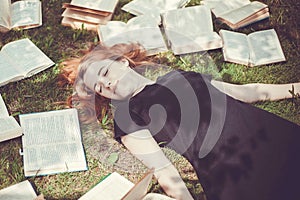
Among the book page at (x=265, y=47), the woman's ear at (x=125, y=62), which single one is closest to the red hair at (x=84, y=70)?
the woman's ear at (x=125, y=62)

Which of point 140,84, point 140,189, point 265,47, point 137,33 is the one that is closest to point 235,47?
point 265,47

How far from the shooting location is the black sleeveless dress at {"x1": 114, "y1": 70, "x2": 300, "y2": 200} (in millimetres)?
2902

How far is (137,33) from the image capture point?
4293 millimetres

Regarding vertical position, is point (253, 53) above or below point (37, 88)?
above

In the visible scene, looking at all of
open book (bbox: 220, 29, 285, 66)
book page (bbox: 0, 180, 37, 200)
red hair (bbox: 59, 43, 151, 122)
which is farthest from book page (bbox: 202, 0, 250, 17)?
book page (bbox: 0, 180, 37, 200)

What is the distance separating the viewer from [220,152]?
3.01 meters

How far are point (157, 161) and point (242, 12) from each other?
1728mm

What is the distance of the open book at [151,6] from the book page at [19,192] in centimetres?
184

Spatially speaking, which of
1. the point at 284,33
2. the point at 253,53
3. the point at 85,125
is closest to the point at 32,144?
the point at 85,125

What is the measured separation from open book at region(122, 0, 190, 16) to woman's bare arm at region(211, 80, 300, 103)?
1075 mm

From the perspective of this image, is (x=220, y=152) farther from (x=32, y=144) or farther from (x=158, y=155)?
(x=32, y=144)

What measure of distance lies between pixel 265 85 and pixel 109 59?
1105 mm

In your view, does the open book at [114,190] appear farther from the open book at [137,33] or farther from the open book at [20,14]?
the open book at [20,14]

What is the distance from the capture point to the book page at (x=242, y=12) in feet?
14.6
